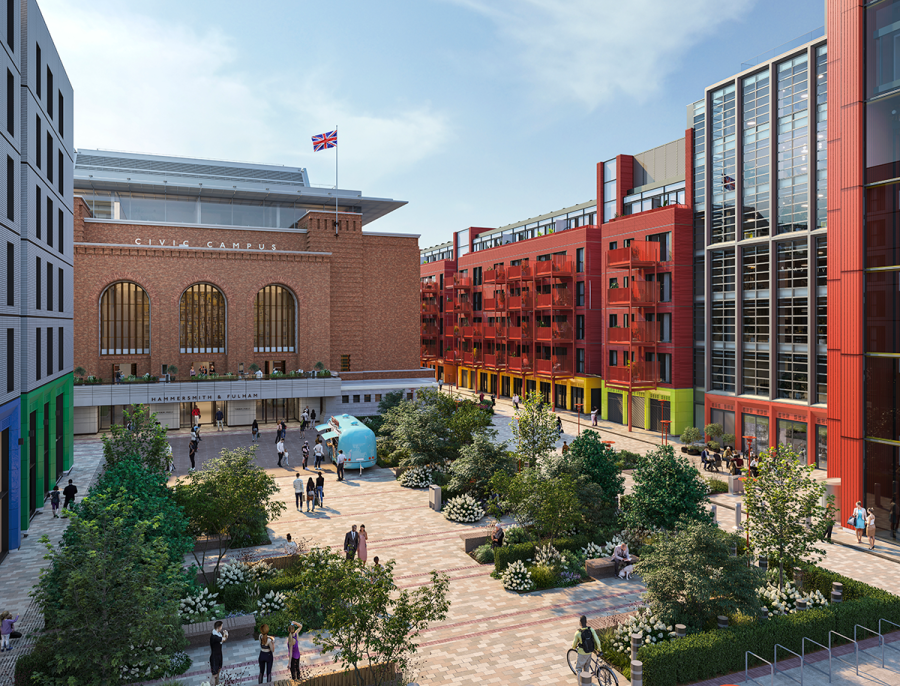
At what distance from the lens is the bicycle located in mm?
13609

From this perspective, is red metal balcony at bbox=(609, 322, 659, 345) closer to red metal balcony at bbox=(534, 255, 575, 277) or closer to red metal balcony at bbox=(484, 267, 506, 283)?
red metal balcony at bbox=(534, 255, 575, 277)

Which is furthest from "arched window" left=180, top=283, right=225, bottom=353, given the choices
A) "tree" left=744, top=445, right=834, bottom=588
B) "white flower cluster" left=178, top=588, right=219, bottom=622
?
"tree" left=744, top=445, right=834, bottom=588

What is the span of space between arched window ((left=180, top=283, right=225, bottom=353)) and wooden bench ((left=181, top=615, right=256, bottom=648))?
36.2m

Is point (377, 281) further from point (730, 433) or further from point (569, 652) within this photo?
point (569, 652)

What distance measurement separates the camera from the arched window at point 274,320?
167 ft

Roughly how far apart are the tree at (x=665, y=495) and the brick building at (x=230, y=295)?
3227cm

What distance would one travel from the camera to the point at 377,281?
183ft

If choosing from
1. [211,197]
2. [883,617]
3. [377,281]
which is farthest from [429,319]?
[883,617]

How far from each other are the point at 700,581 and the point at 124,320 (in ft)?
150

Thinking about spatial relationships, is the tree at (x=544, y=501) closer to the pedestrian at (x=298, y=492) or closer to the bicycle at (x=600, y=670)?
the bicycle at (x=600, y=670)

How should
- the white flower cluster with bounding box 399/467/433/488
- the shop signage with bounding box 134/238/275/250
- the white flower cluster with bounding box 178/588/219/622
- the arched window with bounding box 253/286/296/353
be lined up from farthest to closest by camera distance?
the arched window with bounding box 253/286/296/353
the shop signage with bounding box 134/238/275/250
the white flower cluster with bounding box 399/467/433/488
the white flower cluster with bounding box 178/588/219/622

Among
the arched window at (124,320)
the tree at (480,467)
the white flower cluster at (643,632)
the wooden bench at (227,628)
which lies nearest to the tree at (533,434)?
the tree at (480,467)

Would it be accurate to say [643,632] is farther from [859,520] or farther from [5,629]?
[5,629]

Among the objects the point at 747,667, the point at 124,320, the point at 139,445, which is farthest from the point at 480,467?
the point at 124,320
